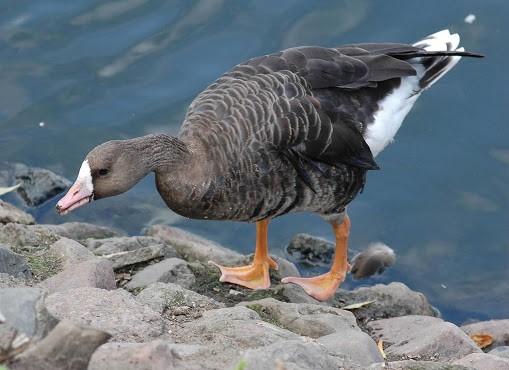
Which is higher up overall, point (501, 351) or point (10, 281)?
point (10, 281)

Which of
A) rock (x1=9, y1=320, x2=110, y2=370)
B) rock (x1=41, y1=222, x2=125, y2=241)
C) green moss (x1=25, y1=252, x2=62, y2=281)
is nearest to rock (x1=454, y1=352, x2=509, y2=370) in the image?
rock (x1=9, y1=320, x2=110, y2=370)

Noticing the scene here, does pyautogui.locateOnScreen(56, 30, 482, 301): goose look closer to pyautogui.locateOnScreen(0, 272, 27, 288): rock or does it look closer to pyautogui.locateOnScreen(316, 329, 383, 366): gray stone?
pyautogui.locateOnScreen(0, 272, 27, 288): rock

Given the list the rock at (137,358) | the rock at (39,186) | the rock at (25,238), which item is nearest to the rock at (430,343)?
the rock at (137,358)

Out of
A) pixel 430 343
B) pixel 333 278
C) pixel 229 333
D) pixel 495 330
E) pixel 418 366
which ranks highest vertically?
pixel 229 333

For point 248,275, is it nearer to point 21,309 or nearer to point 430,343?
point 430,343

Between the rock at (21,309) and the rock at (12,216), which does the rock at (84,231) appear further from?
the rock at (21,309)

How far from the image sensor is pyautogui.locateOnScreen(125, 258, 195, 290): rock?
238 inches

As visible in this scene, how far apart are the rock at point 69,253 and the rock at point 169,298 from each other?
756mm

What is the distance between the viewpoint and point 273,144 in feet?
20.3

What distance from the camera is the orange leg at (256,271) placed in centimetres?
691

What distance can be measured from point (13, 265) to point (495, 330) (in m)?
3.59

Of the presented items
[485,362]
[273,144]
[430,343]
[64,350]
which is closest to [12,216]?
[273,144]

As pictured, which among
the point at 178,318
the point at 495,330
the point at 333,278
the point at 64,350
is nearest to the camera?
the point at 64,350

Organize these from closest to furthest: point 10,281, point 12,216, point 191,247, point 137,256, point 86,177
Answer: point 10,281, point 86,177, point 137,256, point 12,216, point 191,247
